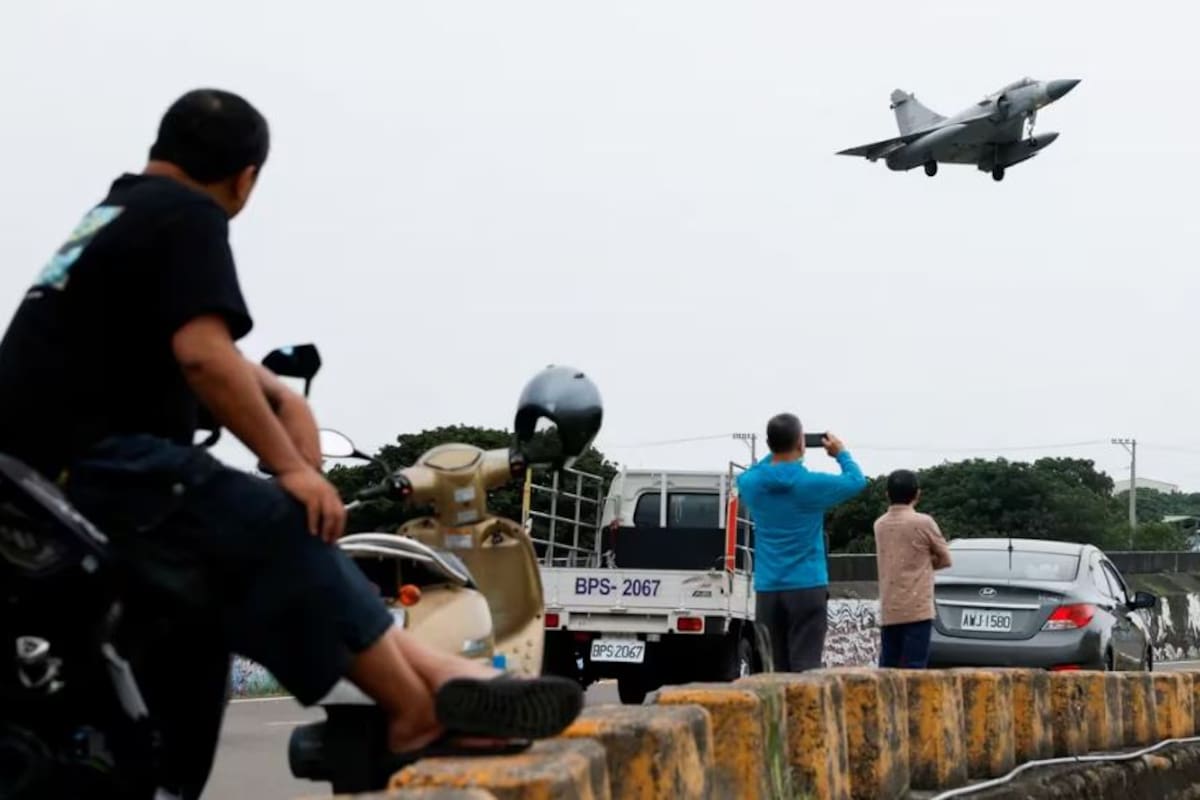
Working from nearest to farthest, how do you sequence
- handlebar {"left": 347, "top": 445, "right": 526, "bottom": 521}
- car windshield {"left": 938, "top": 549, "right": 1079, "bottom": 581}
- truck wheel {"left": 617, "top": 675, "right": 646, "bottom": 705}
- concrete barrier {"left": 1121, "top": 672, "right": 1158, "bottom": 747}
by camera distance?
handlebar {"left": 347, "top": 445, "right": 526, "bottom": 521}, concrete barrier {"left": 1121, "top": 672, "right": 1158, "bottom": 747}, car windshield {"left": 938, "top": 549, "right": 1079, "bottom": 581}, truck wheel {"left": 617, "top": 675, "right": 646, "bottom": 705}

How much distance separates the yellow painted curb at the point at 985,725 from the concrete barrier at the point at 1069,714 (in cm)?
84

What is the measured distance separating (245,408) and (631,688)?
1612 cm

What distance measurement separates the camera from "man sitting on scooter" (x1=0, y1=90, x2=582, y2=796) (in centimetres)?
378

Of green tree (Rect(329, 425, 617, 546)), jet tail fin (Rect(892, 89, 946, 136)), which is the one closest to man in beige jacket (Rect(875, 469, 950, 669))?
green tree (Rect(329, 425, 617, 546))

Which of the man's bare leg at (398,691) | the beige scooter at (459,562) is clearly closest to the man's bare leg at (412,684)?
the man's bare leg at (398,691)

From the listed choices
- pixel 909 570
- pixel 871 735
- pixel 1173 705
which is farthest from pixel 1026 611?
pixel 871 735

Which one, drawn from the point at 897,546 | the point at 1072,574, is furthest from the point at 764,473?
the point at 1072,574

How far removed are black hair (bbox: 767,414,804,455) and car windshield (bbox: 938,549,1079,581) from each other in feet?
20.2

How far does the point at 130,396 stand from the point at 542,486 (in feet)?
58.6

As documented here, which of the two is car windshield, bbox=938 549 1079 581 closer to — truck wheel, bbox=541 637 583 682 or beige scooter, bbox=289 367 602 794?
truck wheel, bbox=541 637 583 682

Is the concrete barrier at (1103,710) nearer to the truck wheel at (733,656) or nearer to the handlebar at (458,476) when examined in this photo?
the handlebar at (458,476)

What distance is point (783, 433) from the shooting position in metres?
10.5

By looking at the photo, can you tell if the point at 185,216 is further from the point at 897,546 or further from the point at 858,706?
the point at 897,546

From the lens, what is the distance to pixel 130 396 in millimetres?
3990
